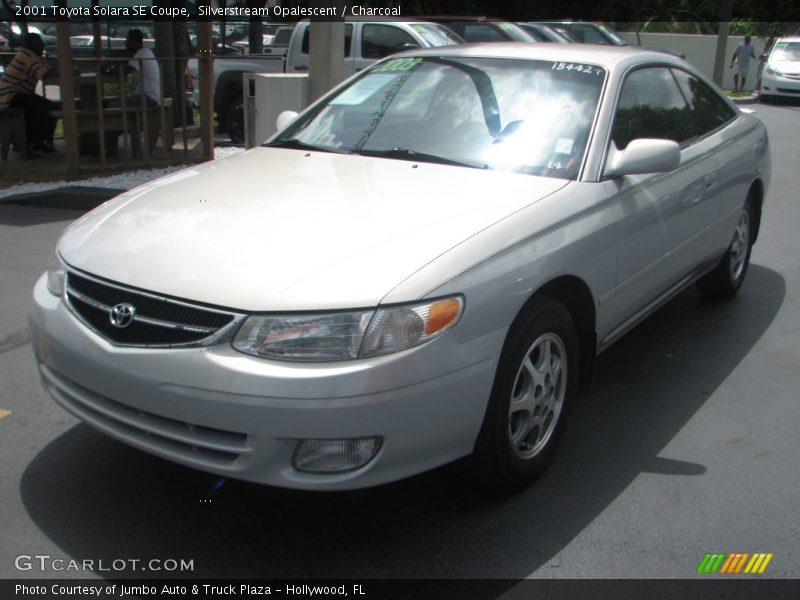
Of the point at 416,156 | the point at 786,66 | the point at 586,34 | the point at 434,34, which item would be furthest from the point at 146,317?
the point at 786,66

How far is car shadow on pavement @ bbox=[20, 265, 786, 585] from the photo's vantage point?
3.12 m

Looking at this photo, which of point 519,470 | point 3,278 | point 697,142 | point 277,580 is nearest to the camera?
point 277,580

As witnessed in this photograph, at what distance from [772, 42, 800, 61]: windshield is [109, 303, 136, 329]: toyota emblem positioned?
77.5ft

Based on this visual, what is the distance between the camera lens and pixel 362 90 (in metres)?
4.77

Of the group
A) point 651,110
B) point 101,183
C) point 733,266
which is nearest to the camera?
point 651,110

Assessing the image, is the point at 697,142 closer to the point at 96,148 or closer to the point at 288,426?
the point at 288,426

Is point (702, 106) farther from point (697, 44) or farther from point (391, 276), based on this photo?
point (697, 44)

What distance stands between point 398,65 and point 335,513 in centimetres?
252

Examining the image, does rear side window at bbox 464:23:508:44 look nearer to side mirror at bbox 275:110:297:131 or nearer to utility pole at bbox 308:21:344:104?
utility pole at bbox 308:21:344:104

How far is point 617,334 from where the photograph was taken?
4.25 metres

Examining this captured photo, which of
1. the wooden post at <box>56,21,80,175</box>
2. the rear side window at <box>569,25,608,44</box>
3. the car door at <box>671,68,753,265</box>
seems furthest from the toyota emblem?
the rear side window at <box>569,25,608,44</box>

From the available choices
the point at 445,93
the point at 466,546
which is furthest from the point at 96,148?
the point at 466,546

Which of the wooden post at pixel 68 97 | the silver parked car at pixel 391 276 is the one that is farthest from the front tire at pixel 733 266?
the wooden post at pixel 68 97

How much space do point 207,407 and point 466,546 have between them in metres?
1.07
